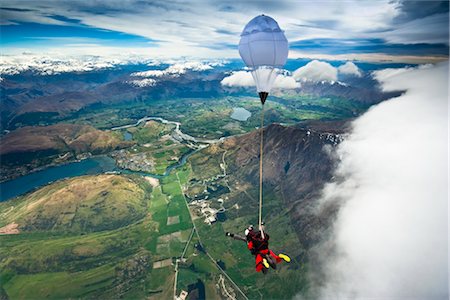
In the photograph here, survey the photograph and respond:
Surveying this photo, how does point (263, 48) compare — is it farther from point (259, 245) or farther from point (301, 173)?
point (301, 173)

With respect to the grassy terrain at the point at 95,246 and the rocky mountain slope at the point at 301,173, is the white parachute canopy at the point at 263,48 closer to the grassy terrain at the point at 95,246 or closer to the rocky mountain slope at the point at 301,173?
the grassy terrain at the point at 95,246

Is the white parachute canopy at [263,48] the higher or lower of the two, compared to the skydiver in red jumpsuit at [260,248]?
higher

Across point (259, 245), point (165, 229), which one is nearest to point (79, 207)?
point (165, 229)

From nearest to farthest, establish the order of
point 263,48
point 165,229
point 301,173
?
point 263,48
point 165,229
point 301,173

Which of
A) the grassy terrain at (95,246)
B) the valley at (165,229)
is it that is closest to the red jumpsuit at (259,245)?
the valley at (165,229)

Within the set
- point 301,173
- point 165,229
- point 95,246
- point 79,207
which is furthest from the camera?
point 301,173

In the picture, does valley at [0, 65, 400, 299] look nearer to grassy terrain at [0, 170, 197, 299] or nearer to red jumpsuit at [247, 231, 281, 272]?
grassy terrain at [0, 170, 197, 299]

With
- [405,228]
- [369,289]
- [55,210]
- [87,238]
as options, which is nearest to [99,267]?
[87,238]

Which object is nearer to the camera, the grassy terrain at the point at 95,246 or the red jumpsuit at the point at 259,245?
the red jumpsuit at the point at 259,245

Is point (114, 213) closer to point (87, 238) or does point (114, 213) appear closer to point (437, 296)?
point (87, 238)
